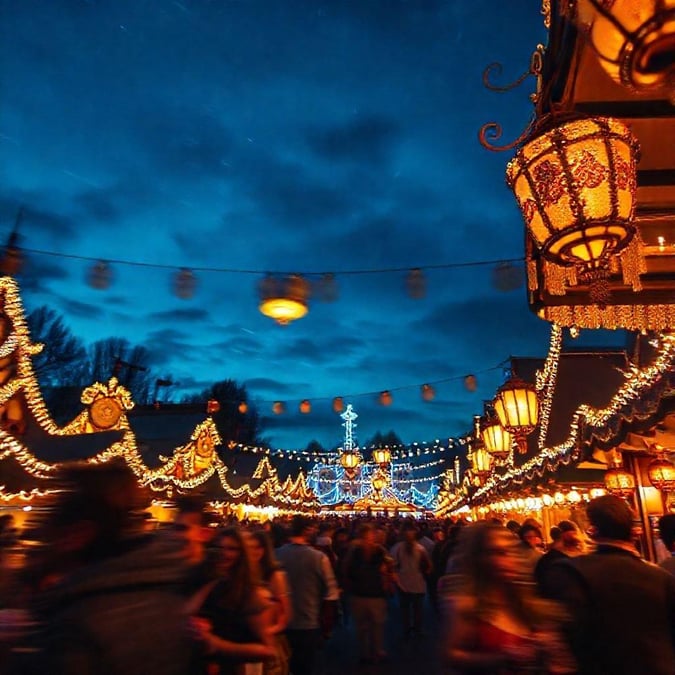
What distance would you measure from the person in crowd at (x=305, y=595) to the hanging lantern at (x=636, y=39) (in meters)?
5.46

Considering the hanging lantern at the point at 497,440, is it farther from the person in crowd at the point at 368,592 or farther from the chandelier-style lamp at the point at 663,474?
the person in crowd at the point at 368,592

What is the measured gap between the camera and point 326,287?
10.8 meters

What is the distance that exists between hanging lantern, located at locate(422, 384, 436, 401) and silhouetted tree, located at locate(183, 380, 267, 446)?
63.8 ft

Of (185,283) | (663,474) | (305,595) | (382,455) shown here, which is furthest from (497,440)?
(382,455)

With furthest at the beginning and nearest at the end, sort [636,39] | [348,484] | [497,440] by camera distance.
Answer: [348,484] → [497,440] → [636,39]

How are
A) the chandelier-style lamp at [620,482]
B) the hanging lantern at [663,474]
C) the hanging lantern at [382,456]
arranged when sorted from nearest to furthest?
the hanging lantern at [663,474] < the chandelier-style lamp at [620,482] < the hanging lantern at [382,456]

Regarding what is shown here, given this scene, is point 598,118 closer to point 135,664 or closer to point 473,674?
point 473,674

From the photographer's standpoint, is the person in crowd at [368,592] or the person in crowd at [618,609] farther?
the person in crowd at [368,592]

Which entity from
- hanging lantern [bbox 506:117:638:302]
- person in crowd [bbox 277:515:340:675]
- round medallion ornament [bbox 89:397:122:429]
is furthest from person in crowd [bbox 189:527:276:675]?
round medallion ornament [bbox 89:397:122:429]

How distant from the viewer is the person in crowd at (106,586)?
150 centimetres

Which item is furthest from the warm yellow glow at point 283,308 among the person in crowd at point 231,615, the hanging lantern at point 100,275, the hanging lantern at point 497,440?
the hanging lantern at point 497,440

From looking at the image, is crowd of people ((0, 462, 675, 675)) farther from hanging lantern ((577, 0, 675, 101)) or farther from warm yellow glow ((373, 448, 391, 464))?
warm yellow glow ((373, 448, 391, 464))

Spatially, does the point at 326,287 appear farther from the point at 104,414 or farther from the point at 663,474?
the point at 104,414

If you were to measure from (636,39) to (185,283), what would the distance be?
9.94m
